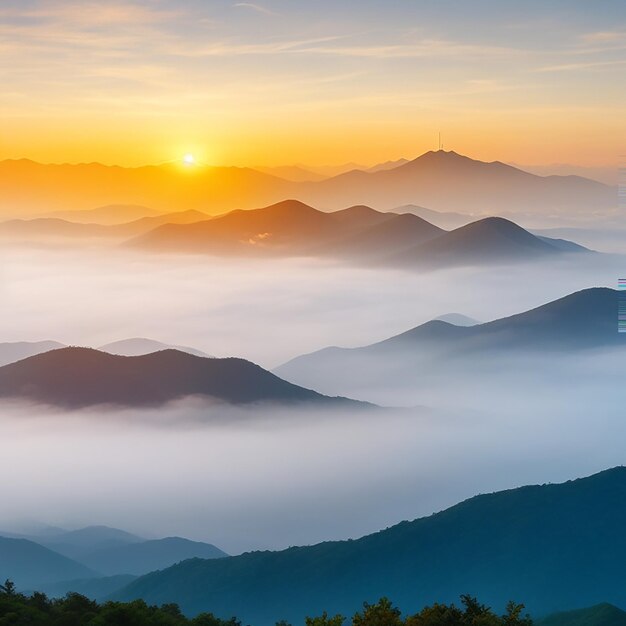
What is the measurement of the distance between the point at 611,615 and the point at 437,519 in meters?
54.8

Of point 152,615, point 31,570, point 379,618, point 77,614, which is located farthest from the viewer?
point 31,570

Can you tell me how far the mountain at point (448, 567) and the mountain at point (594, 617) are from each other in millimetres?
19316

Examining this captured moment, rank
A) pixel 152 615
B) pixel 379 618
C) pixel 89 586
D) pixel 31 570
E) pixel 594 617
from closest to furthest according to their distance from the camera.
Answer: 1. pixel 379 618
2. pixel 152 615
3. pixel 594 617
4. pixel 89 586
5. pixel 31 570

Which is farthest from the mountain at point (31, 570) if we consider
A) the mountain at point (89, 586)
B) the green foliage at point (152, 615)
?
the green foliage at point (152, 615)

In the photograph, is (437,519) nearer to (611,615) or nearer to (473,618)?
(611,615)

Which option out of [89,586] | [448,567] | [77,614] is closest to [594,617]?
[448,567]

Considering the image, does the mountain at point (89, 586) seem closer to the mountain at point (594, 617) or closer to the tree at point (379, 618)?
the mountain at point (594, 617)

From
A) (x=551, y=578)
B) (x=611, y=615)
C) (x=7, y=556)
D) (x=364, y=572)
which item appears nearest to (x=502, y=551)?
(x=551, y=578)

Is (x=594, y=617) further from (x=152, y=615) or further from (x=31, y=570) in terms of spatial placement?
(x=31, y=570)

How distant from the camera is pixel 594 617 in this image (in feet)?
335

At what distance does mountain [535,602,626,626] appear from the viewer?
100 metres

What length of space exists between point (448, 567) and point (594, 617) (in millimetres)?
42531

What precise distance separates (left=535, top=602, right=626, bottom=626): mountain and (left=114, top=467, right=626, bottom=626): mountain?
19.3m

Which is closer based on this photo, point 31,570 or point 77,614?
point 77,614
